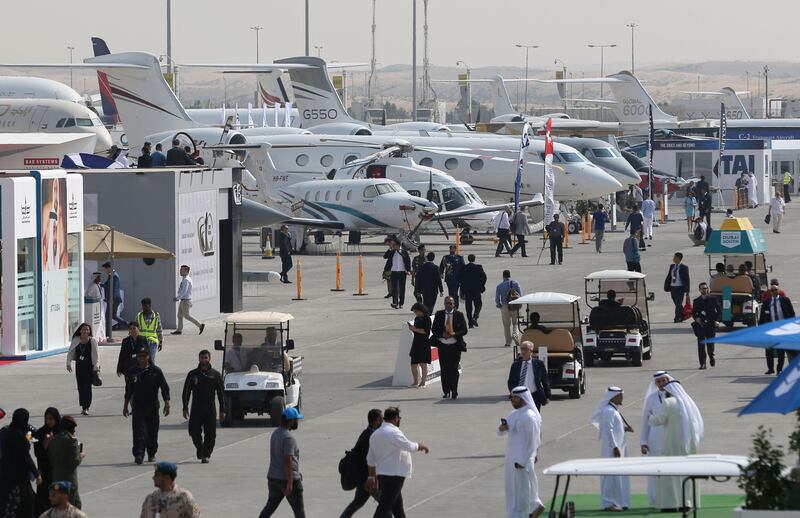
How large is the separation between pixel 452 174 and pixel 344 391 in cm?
3146

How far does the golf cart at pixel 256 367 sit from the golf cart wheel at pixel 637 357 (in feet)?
21.0

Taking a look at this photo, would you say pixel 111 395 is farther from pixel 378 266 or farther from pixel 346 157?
pixel 346 157

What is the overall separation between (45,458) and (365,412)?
733 centimetres

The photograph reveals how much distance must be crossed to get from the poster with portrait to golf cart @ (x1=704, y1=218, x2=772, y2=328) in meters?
11.7

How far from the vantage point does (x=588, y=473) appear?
1159cm

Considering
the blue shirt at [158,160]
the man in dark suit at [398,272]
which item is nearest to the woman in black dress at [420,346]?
the man in dark suit at [398,272]

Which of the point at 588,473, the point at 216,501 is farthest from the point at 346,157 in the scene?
the point at 588,473

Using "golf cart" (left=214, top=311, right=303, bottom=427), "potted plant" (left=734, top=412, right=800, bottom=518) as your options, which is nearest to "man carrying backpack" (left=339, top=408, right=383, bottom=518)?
"potted plant" (left=734, top=412, right=800, bottom=518)

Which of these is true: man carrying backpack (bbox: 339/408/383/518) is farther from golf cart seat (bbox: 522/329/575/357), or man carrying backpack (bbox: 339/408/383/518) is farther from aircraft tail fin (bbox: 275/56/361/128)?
aircraft tail fin (bbox: 275/56/361/128)

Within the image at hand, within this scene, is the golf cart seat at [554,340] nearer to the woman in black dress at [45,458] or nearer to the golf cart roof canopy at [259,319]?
the golf cart roof canopy at [259,319]

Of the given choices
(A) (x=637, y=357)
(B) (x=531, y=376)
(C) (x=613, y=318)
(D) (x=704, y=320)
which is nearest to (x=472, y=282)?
(C) (x=613, y=318)

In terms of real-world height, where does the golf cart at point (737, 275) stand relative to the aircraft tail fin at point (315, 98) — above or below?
below

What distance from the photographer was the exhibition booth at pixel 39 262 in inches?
1057

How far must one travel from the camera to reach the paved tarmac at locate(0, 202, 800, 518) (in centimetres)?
1641
